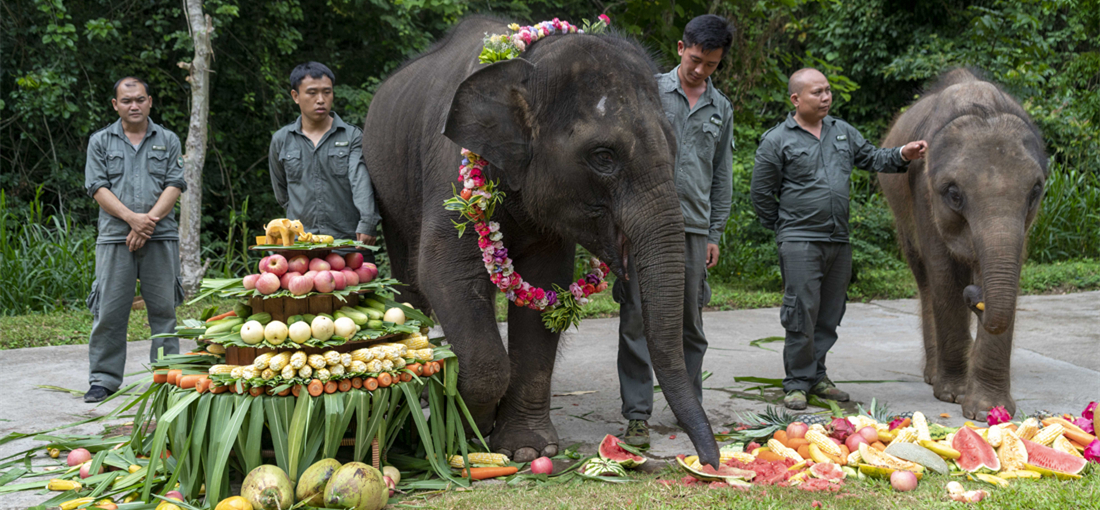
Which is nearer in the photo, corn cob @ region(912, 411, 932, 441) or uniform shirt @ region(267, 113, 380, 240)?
corn cob @ region(912, 411, 932, 441)

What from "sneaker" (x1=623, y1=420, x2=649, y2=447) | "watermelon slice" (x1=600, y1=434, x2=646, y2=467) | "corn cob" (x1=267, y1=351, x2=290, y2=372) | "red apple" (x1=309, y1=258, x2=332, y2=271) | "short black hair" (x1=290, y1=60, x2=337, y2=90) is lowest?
"sneaker" (x1=623, y1=420, x2=649, y2=447)

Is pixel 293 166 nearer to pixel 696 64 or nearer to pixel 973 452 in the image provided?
pixel 696 64

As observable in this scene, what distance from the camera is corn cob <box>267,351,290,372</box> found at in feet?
11.8

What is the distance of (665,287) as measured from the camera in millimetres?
3598

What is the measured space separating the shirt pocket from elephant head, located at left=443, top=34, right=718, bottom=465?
71.9 inches

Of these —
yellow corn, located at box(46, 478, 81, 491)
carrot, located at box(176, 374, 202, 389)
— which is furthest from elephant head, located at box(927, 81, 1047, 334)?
yellow corn, located at box(46, 478, 81, 491)

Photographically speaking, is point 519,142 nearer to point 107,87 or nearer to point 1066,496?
point 1066,496

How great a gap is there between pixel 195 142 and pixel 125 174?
3.92 m

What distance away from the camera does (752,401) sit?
17.8ft

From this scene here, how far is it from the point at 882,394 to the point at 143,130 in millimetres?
5193

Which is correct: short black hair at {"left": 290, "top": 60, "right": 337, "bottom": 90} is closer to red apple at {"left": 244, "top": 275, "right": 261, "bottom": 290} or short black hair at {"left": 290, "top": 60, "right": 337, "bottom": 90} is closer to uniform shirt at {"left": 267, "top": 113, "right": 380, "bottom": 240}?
uniform shirt at {"left": 267, "top": 113, "right": 380, "bottom": 240}

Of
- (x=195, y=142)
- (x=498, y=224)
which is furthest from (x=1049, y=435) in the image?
(x=195, y=142)

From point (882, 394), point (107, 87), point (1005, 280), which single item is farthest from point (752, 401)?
point (107, 87)

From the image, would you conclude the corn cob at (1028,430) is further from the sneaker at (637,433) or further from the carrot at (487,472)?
the carrot at (487,472)
